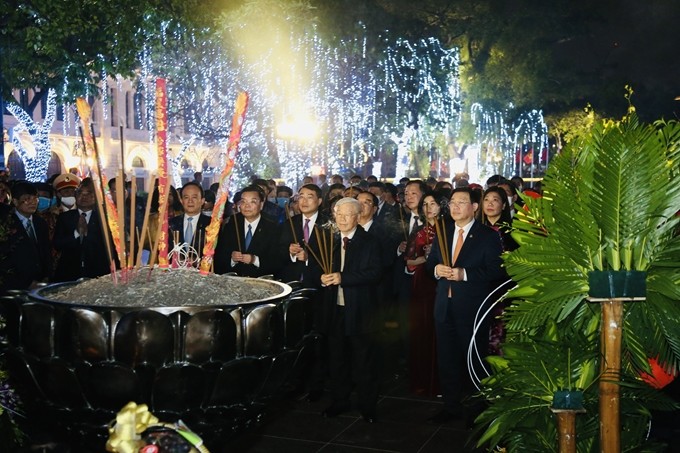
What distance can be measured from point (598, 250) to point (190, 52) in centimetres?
2442

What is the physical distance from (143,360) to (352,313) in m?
3.73

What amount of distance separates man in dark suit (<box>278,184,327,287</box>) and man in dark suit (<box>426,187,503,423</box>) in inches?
53.1

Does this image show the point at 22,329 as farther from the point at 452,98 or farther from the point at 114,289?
the point at 452,98

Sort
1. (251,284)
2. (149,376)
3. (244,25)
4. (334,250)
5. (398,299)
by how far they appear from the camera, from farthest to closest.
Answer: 1. (244,25)
2. (398,299)
3. (334,250)
4. (251,284)
5. (149,376)

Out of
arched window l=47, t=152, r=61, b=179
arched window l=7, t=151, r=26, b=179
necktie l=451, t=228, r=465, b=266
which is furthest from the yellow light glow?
necktie l=451, t=228, r=465, b=266

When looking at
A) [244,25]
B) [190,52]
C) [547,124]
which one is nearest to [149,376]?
[244,25]

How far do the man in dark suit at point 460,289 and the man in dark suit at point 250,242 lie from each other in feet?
5.63

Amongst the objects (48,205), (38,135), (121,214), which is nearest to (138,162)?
(38,135)

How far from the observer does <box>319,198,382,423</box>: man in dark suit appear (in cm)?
691

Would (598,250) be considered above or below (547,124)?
below

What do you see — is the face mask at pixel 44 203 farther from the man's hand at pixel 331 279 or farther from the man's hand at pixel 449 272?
the man's hand at pixel 449 272

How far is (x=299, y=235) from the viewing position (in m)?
8.07

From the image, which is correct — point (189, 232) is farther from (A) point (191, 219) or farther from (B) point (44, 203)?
(B) point (44, 203)

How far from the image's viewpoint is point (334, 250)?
7145mm
